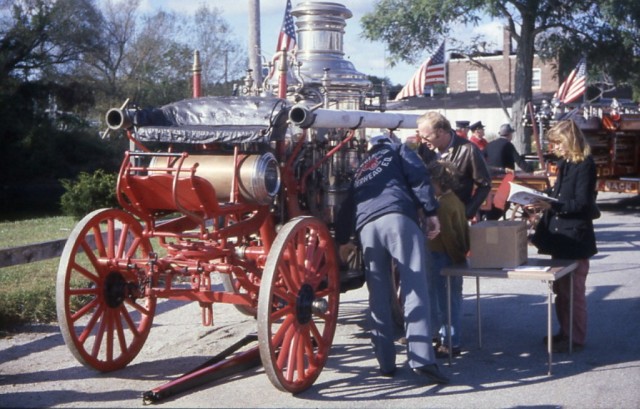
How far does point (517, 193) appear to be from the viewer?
21.6 feet

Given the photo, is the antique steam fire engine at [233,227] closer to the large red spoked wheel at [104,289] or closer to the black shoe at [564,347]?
the large red spoked wheel at [104,289]

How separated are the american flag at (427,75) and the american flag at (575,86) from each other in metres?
3.59

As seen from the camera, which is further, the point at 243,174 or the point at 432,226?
the point at 432,226

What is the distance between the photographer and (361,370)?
20.9ft

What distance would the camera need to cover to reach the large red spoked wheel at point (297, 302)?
5.36m

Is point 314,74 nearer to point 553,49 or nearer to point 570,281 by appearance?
point 570,281

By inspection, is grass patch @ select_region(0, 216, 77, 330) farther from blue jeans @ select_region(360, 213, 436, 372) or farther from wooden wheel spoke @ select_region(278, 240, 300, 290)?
blue jeans @ select_region(360, 213, 436, 372)

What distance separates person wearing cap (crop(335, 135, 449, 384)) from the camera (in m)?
5.93

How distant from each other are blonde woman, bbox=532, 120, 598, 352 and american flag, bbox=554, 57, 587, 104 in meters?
15.6

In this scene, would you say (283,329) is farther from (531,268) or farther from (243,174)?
(531,268)

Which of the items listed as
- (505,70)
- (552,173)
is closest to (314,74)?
(552,173)

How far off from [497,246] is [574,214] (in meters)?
0.80

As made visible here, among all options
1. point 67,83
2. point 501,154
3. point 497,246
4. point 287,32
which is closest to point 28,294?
point 497,246

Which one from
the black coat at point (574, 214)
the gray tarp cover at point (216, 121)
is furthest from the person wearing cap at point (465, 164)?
the gray tarp cover at point (216, 121)
